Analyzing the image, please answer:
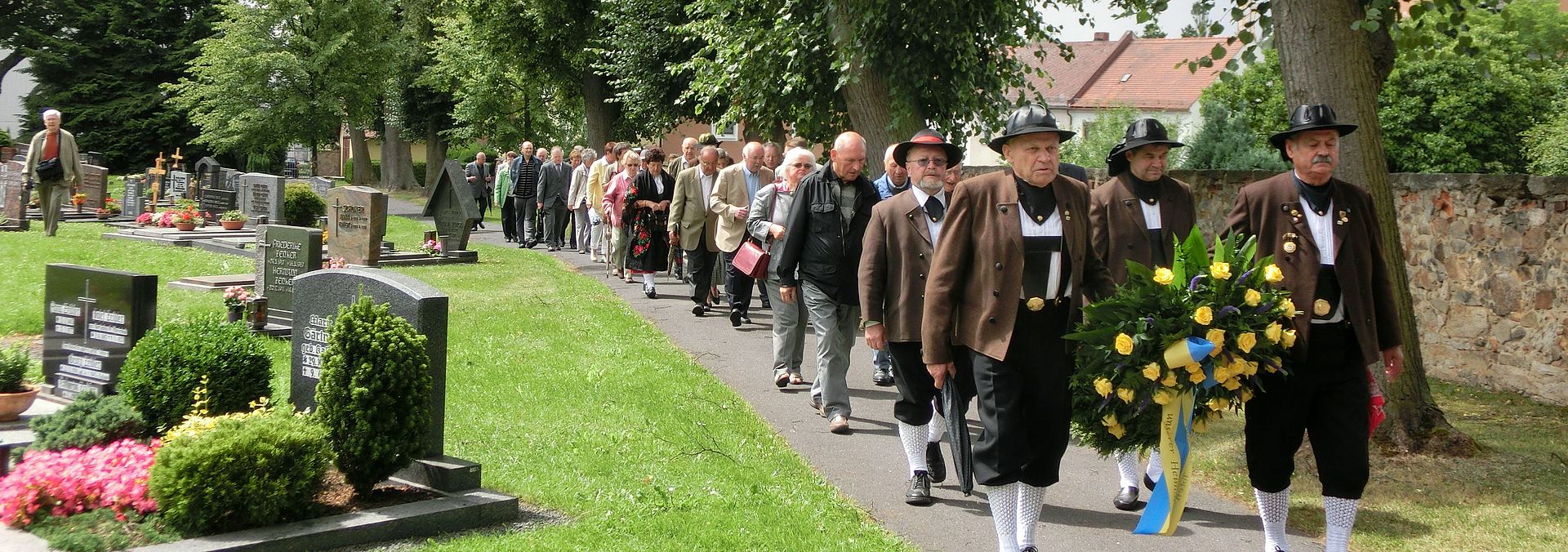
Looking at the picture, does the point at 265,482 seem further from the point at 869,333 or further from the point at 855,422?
the point at 855,422

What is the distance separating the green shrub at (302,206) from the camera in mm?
22734

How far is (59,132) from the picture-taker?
65.1 feet

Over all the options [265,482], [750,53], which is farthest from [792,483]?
[750,53]

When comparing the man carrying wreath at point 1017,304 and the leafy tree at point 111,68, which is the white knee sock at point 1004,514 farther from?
the leafy tree at point 111,68

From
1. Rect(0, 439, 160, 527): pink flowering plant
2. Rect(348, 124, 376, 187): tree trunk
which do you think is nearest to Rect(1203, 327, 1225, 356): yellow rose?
Rect(0, 439, 160, 527): pink flowering plant

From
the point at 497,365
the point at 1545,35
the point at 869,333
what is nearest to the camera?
the point at 869,333

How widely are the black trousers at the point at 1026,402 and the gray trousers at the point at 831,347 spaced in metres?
3.26

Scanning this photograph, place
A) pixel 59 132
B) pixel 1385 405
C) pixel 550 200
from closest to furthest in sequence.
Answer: pixel 1385 405
pixel 59 132
pixel 550 200

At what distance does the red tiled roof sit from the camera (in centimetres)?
6238

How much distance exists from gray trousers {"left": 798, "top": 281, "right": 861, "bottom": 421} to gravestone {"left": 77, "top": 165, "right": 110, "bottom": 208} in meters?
20.5

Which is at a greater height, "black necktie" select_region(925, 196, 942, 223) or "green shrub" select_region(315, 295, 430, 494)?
"black necktie" select_region(925, 196, 942, 223)

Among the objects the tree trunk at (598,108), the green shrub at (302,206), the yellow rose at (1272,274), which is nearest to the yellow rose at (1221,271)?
the yellow rose at (1272,274)

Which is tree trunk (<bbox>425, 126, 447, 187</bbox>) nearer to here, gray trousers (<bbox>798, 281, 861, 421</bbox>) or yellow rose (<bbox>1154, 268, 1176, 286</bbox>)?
gray trousers (<bbox>798, 281, 861, 421</bbox>)

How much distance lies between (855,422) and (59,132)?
52.4 ft
